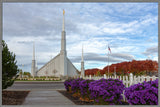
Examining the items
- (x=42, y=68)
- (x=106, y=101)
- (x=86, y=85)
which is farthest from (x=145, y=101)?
(x=42, y=68)

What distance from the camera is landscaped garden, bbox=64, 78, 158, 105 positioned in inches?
262

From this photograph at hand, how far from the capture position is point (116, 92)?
30.9 ft

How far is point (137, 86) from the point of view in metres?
6.97

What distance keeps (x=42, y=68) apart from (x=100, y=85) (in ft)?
195

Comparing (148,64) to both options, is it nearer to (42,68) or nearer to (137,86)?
(42,68)

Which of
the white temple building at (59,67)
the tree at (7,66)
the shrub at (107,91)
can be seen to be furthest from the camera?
the white temple building at (59,67)

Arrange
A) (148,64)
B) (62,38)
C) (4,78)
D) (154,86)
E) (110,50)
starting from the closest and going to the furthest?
(154,86) < (4,78) < (110,50) < (62,38) < (148,64)

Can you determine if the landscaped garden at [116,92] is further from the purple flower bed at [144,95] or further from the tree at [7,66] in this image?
the tree at [7,66]

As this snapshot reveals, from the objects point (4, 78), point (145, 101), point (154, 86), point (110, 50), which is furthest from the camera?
point (110, 50)

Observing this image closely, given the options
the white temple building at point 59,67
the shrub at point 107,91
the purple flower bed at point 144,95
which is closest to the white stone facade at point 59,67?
the white temple building at point 59,67

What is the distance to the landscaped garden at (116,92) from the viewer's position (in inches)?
262

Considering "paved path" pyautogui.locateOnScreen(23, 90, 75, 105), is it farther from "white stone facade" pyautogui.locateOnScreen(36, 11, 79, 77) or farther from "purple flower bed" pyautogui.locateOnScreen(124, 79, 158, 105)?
"white stone facade" pyautogui.locateOnScreen(36, 11, 79, 77)

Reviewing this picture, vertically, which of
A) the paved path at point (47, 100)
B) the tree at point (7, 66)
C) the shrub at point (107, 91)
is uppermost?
the tree at point (7, 66)

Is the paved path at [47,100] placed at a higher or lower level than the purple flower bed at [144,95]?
lower
